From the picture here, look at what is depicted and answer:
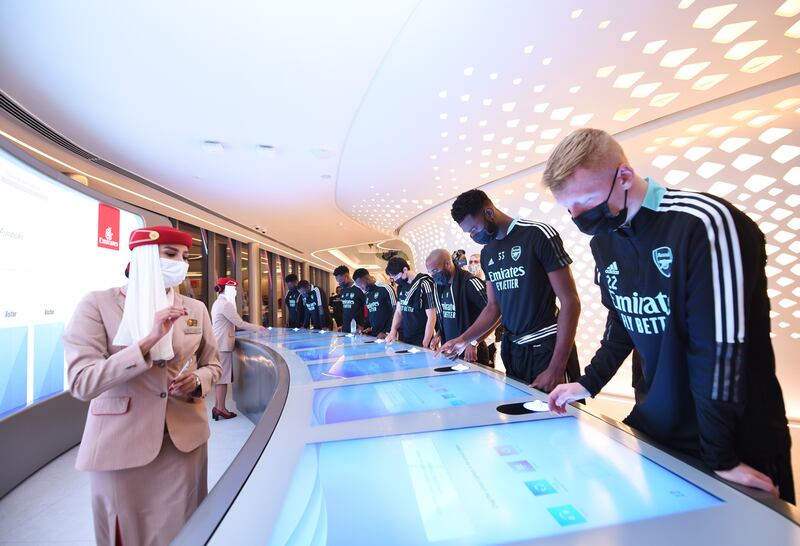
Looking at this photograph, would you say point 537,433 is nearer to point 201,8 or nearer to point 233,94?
point 201,8

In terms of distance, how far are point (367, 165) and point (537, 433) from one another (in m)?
5.19

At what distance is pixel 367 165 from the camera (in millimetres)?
5727

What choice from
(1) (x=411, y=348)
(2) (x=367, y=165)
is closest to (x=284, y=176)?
(2) (x=367, y=165)

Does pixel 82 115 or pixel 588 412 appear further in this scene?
pixel 82 115

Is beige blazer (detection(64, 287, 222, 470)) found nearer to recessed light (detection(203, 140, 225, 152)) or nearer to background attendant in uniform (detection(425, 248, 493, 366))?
background attendant in uniform (detection(425, 248, 493, 366))

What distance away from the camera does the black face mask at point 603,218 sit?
1066 mm

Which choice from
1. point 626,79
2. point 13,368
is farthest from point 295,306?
point 626,79

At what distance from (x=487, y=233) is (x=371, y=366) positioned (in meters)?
0.98

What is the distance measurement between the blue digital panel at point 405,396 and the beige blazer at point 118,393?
0.56 metres

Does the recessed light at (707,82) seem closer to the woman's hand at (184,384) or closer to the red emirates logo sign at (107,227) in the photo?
the woman's hand at (184,384)

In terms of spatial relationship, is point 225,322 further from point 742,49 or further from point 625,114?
point 742,49

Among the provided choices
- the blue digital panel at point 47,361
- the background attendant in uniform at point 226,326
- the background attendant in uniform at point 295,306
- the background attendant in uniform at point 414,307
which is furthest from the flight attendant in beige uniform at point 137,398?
the background attendant in uniform at point 295,306

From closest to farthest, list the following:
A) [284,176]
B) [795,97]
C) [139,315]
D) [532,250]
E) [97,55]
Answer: [139,315]
[532,250]
[97,55]
[795,97]
[284,176]

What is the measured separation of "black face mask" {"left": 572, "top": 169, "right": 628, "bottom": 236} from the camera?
1066mm
